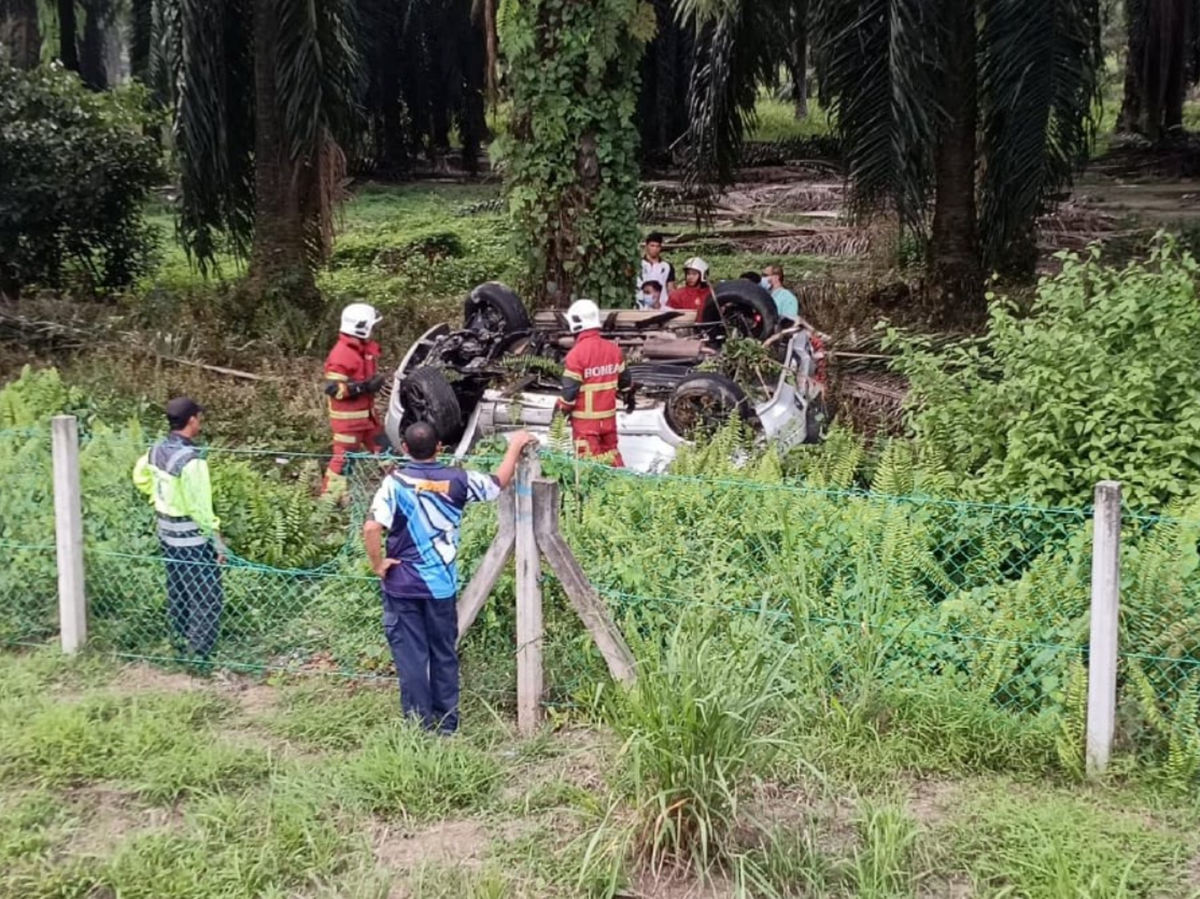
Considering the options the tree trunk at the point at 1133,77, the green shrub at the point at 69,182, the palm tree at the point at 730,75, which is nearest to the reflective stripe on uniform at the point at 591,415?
the palm tree at the point at 730,75

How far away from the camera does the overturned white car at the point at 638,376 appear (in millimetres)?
8445

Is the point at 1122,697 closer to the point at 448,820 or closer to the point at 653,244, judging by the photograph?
the point at 448,820

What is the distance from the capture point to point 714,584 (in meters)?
5.22

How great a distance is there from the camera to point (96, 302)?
15.2 m

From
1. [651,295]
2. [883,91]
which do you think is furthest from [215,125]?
[883,91]

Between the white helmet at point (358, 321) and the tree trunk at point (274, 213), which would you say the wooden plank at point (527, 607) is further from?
the tree trunk at point (274, 213)

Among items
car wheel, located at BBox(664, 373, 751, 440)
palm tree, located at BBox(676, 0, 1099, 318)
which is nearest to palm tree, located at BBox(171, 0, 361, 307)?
palm tree, located at BBox(676, 0, 1099, 318)

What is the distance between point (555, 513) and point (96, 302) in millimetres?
12030

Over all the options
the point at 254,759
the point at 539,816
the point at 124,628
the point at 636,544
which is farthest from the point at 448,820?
the point at 124,628

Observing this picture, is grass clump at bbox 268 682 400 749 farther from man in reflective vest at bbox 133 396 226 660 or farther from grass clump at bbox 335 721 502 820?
man in reflective vest at bbox 133 396 226 660

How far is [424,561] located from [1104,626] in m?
2.49

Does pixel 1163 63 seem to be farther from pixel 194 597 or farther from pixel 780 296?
pixel 194 597

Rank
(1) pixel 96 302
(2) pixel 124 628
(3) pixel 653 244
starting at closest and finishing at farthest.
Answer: (2) pixel 124 628
(3) pixel 653 244
(1) pixel 96 302

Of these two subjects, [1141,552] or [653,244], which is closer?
[1141,552]
